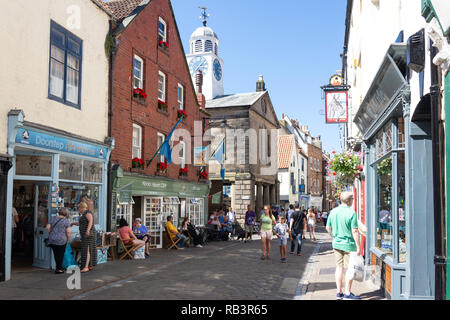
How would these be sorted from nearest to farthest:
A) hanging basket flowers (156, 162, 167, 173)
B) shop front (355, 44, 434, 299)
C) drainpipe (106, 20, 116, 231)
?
1. shop front (355, 44, 434, 299)
2. drainpipe (106, 20, 116, 231)
3. hanging basket flowers (156, 162, 167, 173)

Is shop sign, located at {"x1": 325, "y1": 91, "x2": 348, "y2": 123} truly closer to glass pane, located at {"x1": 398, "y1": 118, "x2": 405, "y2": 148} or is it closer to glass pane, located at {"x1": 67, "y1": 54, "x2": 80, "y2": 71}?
glass pane, located at {"x1": 67, "y1": 54, "x2": 80, "y2": 71}

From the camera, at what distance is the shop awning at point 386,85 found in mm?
6713

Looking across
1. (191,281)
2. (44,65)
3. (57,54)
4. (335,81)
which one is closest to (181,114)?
(335,81)

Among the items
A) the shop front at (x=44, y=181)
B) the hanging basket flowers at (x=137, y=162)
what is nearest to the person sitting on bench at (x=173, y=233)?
the hanging basket flowers at (x=137, y=162)

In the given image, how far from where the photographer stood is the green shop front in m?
15.5

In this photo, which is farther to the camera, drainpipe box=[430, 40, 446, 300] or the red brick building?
the red brick building

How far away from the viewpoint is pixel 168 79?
19.9 metres

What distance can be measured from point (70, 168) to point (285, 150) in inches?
1500

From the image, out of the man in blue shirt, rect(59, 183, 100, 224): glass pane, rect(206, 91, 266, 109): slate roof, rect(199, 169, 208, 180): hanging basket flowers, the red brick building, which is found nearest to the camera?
rect(59, 183, 100, 224): glass pane

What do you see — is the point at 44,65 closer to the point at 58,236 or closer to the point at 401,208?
the point at 58,236

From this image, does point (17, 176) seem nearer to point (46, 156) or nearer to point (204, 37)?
point (46, 156)

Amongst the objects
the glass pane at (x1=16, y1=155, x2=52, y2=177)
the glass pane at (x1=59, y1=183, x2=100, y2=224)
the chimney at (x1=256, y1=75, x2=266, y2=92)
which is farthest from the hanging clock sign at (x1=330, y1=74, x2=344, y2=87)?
the chimney at (x1=256, y1=75, x2=266, y2=92)

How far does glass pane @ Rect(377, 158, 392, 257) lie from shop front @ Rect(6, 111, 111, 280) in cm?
782

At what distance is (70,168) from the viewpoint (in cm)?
1271
